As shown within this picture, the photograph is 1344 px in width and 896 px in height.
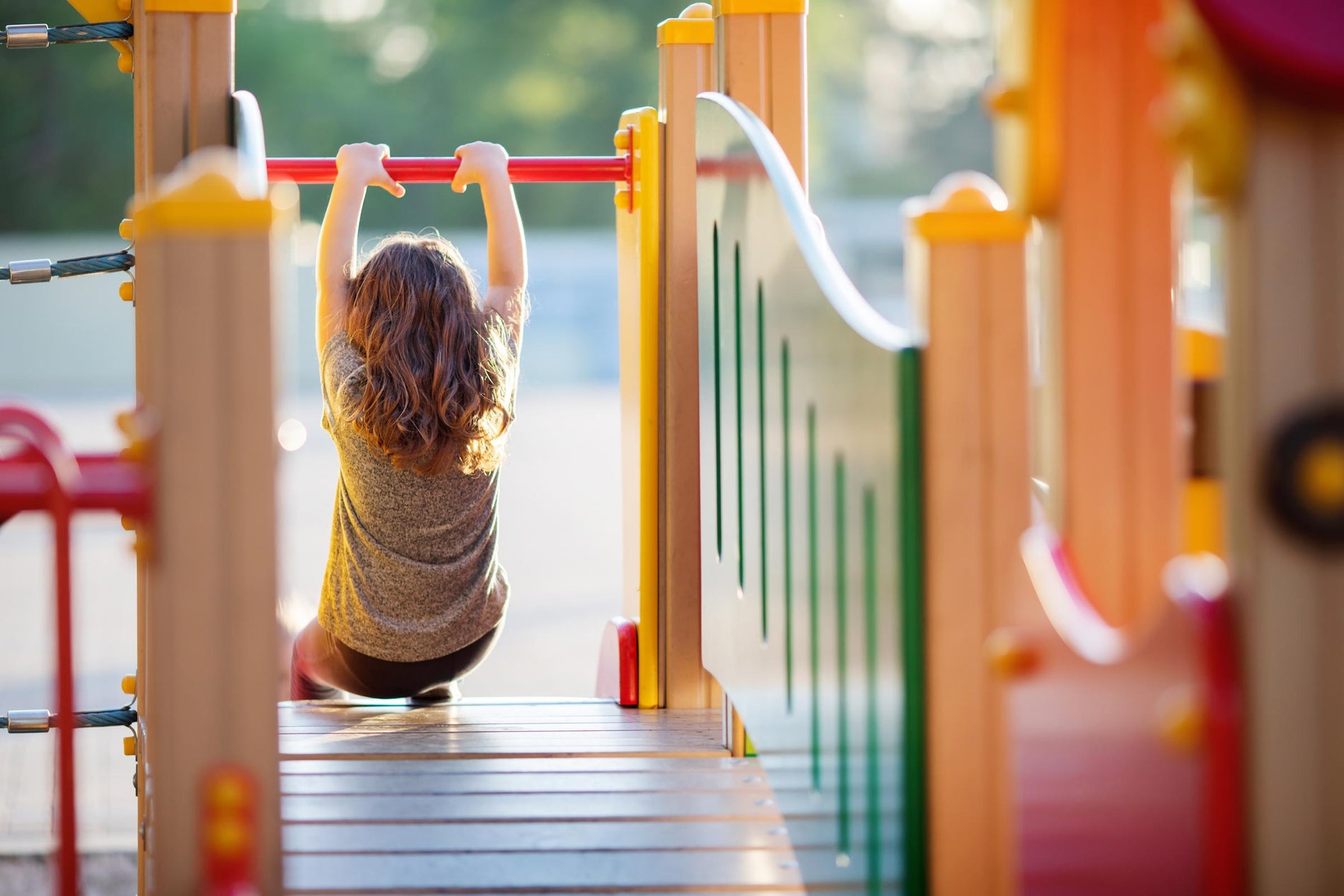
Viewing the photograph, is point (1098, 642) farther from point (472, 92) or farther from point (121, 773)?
point (472, 92)

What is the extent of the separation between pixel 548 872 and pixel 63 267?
4.29 feet

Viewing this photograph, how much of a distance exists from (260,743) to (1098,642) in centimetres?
65

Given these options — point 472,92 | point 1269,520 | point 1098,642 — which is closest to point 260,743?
point 1098,642

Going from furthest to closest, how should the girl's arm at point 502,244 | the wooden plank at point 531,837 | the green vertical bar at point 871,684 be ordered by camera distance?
the girl's arm at point 502,244 → the wooden plank at point 531,837 → the green vertical bar at point 871,684

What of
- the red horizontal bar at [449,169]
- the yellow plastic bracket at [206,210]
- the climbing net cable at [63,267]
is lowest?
the yellow plastic bracket at [206,210]

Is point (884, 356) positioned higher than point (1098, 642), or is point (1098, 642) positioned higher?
point (884, 356)

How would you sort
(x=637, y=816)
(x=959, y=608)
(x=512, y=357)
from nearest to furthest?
(x=959, y=608), (x=637, y=816), (x=512, y=357)

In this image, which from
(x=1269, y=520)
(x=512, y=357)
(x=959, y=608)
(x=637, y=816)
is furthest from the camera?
(x=512, y=357)

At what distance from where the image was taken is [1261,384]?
967mm

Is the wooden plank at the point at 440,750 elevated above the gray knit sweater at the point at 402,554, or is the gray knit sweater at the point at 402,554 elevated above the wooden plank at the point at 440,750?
the gray knit sweater at the point at 402,554

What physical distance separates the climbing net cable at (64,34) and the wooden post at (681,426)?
910 mm

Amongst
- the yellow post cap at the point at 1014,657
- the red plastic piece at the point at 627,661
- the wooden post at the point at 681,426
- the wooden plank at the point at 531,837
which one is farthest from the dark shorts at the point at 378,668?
the yellow post cap at the point at 1014,657

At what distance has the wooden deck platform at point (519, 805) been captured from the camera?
1.71 metres

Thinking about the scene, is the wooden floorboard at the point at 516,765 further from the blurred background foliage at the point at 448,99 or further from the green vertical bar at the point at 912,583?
the blurred background foliage at the point at 448,99
